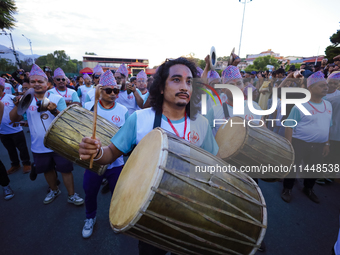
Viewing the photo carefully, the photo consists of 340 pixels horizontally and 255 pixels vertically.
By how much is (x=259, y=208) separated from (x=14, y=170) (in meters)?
5.40

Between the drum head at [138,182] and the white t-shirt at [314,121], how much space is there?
323cm

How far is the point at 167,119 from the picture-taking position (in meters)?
1.72

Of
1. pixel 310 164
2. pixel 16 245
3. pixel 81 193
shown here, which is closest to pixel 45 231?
pixel 16 245

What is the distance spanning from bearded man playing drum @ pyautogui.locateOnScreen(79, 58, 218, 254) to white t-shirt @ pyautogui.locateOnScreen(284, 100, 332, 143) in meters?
2.48

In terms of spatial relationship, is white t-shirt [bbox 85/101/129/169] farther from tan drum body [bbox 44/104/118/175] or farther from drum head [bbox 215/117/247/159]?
drum head [bbox 215/117/247/159]

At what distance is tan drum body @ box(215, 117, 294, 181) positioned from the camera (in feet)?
7.59

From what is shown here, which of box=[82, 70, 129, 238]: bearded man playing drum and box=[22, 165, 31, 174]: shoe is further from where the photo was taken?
box=[22, 165, 31, 174]: shoe

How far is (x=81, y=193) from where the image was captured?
11.7 feet

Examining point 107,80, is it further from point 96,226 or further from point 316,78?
point 316,78

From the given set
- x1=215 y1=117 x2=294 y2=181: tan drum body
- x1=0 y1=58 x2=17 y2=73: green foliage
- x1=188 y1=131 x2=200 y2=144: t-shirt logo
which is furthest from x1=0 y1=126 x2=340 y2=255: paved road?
x1=0 y1=58 x2=17 y2=73: green foliage

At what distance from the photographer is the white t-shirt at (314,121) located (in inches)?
126

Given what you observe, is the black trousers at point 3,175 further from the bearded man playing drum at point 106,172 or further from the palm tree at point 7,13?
the palm tree at point 7,13

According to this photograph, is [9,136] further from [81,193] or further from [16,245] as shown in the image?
[16,245]

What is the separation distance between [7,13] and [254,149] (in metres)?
29.1
